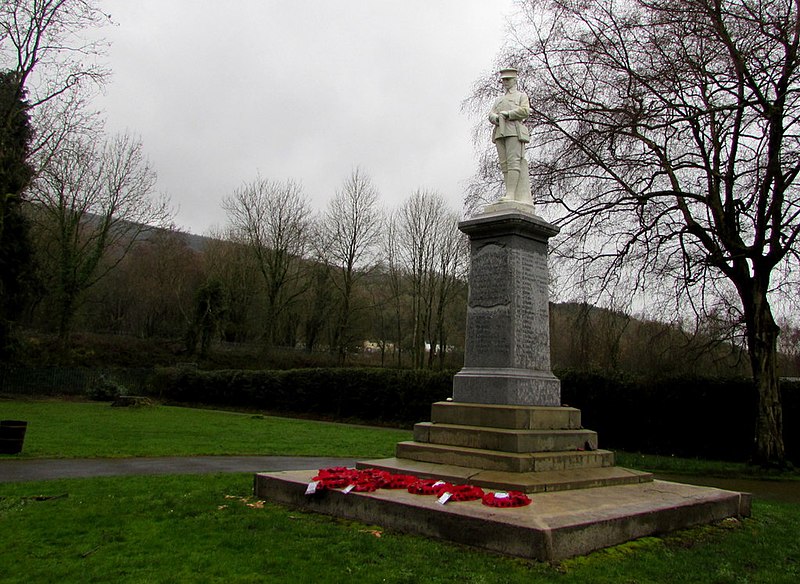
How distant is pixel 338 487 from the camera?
7.27 metres

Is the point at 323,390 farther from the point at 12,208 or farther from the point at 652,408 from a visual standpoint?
the point at 12,208

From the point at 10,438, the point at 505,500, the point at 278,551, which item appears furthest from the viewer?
the point at 10,438

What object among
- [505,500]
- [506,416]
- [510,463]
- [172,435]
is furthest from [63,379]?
[505,500]

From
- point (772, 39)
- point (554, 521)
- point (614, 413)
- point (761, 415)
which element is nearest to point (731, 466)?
point (761, 415)

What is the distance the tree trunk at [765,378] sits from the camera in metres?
15.8

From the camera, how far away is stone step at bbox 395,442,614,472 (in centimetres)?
751

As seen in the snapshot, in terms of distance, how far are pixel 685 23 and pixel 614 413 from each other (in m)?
11.6

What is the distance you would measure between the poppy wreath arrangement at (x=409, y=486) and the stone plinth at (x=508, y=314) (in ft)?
5.69

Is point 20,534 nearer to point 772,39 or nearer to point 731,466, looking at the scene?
point 772,39

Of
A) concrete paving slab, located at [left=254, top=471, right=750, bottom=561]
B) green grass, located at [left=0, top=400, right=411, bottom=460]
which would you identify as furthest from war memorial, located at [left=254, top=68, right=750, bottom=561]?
green grass, located at [left=0, top=400, right=411, bottom=460]

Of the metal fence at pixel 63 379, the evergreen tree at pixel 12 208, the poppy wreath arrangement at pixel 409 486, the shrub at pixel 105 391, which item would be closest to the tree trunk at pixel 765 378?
the poppy wreath arrangement at pixel 409 486

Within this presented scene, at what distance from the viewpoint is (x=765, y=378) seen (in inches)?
632

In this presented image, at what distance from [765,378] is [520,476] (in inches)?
463

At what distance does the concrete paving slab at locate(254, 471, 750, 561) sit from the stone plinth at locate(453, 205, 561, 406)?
1.74 m
